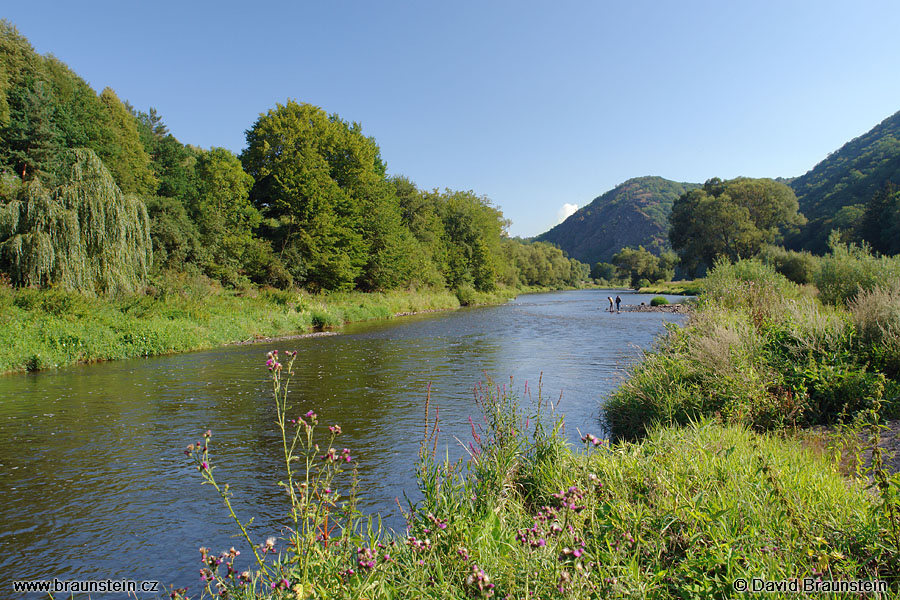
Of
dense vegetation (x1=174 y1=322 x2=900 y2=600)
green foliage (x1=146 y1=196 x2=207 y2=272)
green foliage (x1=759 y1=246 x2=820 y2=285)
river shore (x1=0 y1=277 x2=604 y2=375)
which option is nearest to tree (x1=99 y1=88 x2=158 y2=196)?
green foliage (x1=146 y1=196 x2=207 y2=272)

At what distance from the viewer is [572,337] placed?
23812mm

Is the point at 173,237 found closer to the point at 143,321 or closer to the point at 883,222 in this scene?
the point at 143,321

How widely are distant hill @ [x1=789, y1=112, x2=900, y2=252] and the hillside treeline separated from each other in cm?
4464

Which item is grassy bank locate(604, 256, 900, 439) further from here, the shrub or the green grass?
the green grass

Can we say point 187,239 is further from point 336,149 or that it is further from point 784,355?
point 784,355

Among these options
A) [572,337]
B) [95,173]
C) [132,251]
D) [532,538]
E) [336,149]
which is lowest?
[572,337]

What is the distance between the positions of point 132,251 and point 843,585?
23.5m

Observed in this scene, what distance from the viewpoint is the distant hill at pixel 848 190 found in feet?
189

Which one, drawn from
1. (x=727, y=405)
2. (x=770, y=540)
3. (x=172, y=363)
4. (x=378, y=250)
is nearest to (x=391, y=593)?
(x=770, y=540)

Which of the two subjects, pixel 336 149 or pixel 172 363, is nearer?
pixel 172 363

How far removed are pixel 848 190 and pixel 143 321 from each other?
263ft

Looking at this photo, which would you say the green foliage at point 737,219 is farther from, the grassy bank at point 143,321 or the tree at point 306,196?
the grassy bank at point 143,321

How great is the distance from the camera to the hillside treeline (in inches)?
745

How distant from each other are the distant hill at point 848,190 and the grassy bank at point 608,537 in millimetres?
64135
